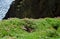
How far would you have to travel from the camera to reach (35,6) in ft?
145

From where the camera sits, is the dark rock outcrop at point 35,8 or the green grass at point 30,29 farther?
the dark rock outcrop at point 35,8

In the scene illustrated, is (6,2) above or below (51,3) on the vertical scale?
below

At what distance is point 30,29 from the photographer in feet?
54.2

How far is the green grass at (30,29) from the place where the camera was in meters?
13.6

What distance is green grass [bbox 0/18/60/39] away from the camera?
1355cm

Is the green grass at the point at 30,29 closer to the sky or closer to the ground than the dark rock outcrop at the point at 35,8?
closer to the sky

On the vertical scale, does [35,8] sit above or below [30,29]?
below

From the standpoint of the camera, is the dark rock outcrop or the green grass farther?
the dark rock outcrop

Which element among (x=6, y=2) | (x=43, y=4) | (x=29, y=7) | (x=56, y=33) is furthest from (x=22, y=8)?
(x=56, y=33)

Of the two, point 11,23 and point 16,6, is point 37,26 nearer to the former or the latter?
point 11,23

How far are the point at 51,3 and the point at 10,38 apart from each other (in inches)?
1019

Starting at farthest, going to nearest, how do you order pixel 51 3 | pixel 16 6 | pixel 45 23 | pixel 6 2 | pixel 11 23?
pixel 6 2 < pixel 16 6 < pixel 51 3 < pixel 45 23 < pixel 11 23

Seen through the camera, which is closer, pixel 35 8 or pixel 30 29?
pixel 30 29

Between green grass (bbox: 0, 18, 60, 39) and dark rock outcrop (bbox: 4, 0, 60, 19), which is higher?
green grass (bbox: 0, 18, 60, 39)
